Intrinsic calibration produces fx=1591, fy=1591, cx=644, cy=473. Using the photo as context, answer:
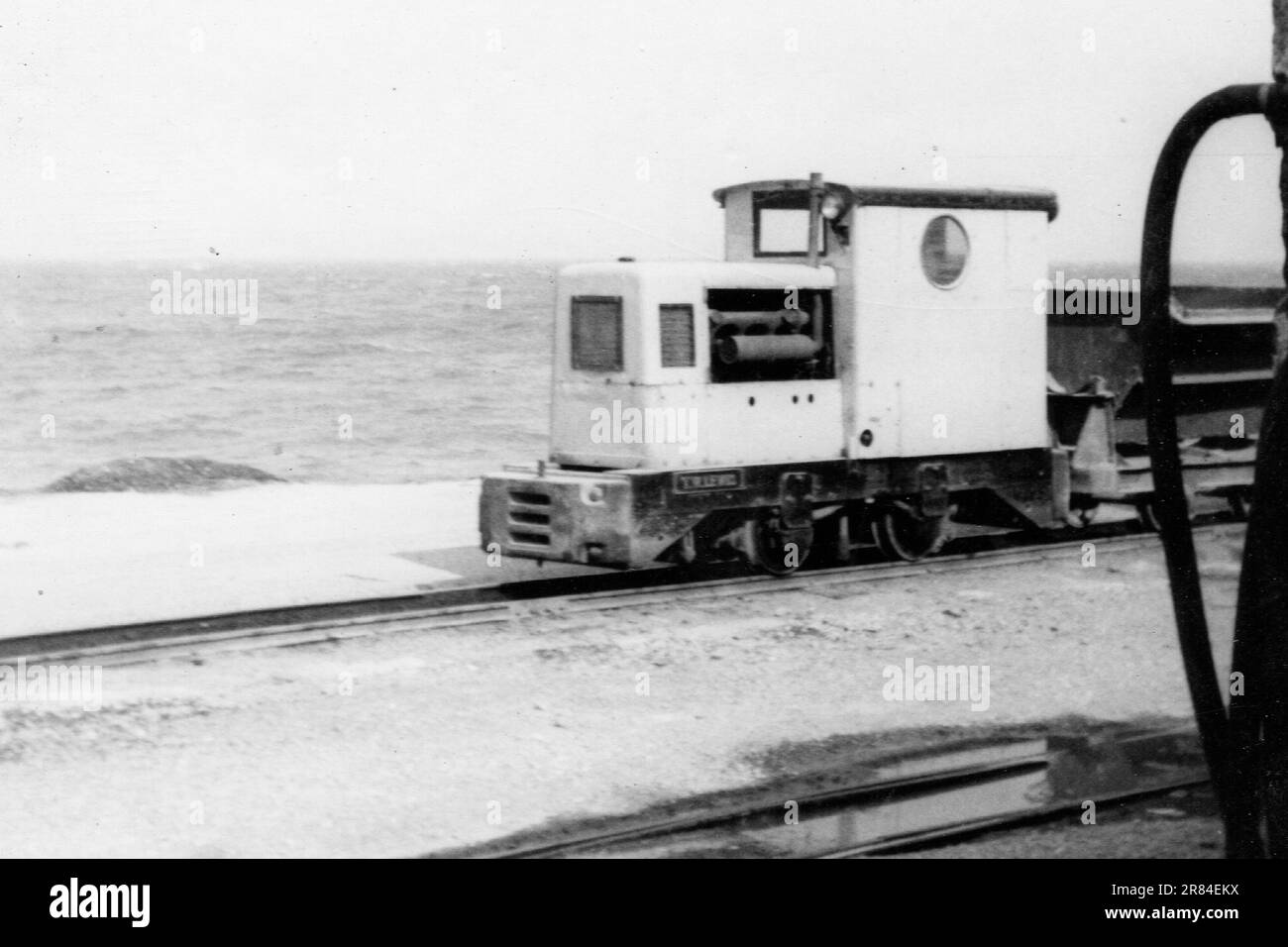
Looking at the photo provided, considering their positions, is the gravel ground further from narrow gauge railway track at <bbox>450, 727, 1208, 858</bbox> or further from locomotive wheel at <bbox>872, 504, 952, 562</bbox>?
locomotive wheel at <bbox>872, 504, 952, 562</bbox>

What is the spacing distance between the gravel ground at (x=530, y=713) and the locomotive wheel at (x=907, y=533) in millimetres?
1384

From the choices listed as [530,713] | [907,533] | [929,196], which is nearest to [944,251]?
[929,196]

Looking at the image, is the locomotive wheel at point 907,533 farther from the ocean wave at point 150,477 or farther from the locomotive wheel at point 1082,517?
the ocean wave at point 150,477

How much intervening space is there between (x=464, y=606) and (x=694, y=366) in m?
2.57

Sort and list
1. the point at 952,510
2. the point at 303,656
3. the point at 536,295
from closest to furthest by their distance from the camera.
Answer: the point at 303,656, the point at 952,510, the point at 536,295

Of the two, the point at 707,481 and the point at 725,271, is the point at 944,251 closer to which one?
the point at 725,271

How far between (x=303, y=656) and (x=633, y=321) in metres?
3.71

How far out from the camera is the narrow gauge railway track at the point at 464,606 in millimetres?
10250

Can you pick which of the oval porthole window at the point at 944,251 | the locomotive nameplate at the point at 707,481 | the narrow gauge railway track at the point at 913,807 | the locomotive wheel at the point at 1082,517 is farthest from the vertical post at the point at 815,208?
the narrow gauge railway track at the point at 913,807

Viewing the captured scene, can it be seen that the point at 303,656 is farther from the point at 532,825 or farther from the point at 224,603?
the point at 532,825

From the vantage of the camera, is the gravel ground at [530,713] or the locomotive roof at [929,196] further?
the locomotive roof at [929,196]
